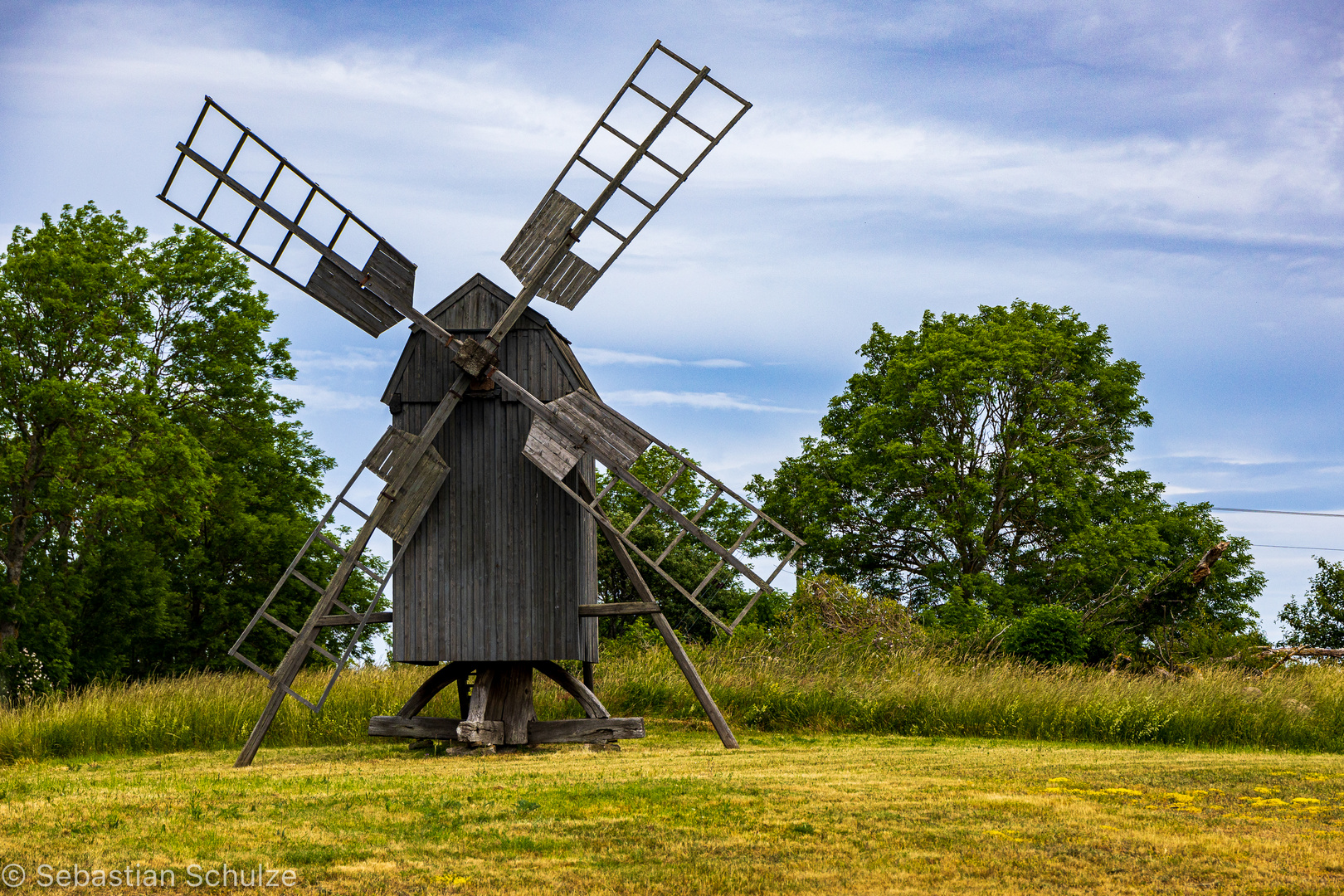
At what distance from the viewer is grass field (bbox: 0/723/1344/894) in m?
6.57

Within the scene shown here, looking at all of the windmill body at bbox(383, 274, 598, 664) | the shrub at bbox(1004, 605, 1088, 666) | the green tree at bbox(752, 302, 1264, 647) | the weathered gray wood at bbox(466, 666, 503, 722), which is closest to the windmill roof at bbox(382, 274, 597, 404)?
the windmill body at bbox(383, 274, 598, 664)

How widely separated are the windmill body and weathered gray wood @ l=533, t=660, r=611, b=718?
3.30 ft

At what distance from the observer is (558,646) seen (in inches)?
528

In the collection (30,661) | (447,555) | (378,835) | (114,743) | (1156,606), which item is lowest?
(30,661)

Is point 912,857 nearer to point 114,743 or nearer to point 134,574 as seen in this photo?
point 114,743

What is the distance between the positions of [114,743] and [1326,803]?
12.9 m

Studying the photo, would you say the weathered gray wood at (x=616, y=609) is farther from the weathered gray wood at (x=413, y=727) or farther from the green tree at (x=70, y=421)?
the green tree at (x=70, y=421)

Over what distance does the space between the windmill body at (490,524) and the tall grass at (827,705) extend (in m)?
3.21

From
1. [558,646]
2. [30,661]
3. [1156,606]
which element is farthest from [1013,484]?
[30,661]

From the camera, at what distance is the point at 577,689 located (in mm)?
14594

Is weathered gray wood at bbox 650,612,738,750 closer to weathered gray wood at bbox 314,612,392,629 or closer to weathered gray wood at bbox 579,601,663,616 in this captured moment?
weathered gray wood at bbox 579,601,663,616

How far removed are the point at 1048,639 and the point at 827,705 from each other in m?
5.96

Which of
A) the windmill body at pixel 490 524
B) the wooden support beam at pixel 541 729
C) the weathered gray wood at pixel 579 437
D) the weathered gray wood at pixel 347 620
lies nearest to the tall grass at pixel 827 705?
the wooden support beam at pixel 541 729

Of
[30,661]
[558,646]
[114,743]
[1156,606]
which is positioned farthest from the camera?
[1156,606]
